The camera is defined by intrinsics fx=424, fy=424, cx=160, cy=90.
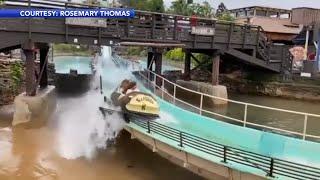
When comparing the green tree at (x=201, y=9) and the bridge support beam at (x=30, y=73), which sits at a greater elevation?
the green tree at (x=201, y=9)

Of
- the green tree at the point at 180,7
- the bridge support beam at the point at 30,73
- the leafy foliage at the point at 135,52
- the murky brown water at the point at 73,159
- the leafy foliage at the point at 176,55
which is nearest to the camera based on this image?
the murky brown water at the point at 73,159

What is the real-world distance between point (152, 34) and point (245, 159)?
13.9 metres

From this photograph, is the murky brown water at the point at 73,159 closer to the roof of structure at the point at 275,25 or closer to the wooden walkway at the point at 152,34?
the wooden walkway at the point at 152,34

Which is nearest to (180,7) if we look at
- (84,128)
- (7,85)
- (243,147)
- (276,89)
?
(276,89)

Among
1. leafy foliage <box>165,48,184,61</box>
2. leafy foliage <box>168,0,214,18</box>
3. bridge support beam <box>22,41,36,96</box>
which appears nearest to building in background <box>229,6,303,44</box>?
leafy foliage <box>165,48,184,61</box>

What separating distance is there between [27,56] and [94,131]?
463 centimetres

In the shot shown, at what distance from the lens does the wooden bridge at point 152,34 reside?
18.1m

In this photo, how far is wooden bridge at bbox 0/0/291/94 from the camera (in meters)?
18.1

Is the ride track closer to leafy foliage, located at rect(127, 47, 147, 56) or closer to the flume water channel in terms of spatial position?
the flume water channel

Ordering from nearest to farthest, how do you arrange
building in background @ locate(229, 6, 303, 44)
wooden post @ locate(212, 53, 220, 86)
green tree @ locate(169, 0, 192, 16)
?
wooden post @ locate(212, 53, 220, 86) → building in background @ locate(229, 6, 303, 44) → green tree @ locate(169, 0, 192, 16)

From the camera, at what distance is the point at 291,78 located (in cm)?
3125

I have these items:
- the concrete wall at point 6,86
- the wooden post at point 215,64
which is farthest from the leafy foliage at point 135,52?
the concrete wall at point 6,86

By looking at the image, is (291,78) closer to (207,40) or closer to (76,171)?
(207,40)

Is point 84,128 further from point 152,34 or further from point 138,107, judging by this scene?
point 152,34
